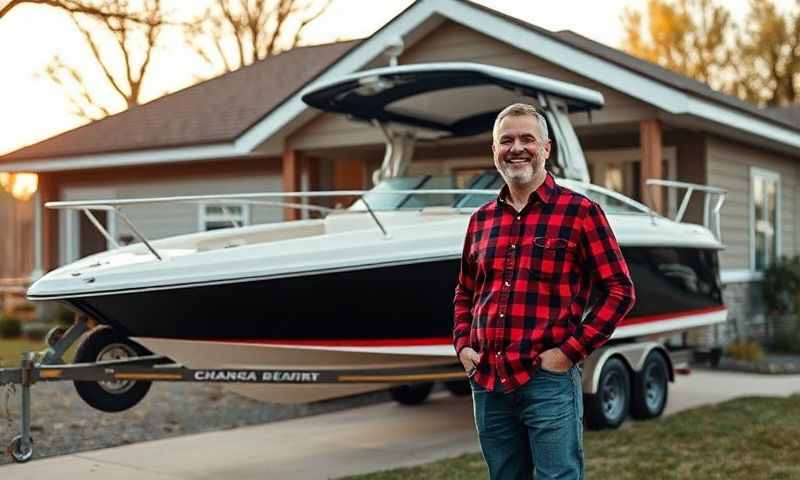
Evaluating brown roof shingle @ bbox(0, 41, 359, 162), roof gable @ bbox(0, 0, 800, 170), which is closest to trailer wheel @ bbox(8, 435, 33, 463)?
roof gable @ bbox(0, 0, 800, 170)

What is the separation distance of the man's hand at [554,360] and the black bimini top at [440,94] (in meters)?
4.56

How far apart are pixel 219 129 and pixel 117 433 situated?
26.1 ft

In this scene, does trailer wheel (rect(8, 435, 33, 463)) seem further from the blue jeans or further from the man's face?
the man's face

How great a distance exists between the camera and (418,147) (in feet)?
47.2

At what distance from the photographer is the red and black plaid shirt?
3.45 metres

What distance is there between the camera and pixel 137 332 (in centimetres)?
650

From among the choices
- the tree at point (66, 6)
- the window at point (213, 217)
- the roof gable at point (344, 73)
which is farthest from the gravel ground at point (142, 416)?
the tree at point (66, 6)

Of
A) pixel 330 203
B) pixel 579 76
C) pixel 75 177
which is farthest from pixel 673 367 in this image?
pixel 75 177

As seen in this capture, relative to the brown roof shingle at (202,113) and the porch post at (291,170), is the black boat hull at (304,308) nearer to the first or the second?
the porch post at (291,170)

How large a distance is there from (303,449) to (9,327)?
10416mm

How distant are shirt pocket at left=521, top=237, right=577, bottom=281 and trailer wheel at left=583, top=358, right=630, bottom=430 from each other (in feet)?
15.5

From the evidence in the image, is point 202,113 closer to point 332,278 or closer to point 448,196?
point 448,196

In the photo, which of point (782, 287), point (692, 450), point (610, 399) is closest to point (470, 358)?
point (692, 450)

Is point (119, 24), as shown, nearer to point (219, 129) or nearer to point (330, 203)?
point (219, 129)
